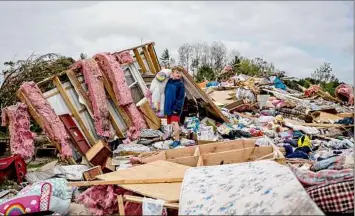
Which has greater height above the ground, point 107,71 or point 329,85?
point 107,71


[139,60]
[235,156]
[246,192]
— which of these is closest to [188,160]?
[235,156]

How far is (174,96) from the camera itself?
848 cm

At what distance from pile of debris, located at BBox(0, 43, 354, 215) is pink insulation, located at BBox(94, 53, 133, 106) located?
0.02 m

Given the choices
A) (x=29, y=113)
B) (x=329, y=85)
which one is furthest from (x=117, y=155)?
(x=329, y=85)

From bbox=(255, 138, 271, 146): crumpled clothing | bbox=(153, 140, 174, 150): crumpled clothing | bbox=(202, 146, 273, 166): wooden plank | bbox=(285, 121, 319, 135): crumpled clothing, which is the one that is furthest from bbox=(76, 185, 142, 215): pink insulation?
bbox=(285, 121, 319, 135): crumpled clothing

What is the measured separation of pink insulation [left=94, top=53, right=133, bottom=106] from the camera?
28.3 feet

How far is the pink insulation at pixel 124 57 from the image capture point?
30.4 ft

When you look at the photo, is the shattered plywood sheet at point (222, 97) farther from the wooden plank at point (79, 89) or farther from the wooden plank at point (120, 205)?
the wooden plank at point (120, 205)

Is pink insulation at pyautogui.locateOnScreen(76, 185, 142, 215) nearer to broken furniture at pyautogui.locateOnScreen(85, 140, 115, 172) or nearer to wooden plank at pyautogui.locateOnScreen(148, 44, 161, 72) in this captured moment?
broken furniture at pyautogui.locateOnScreen(85, 140, 115, 172)

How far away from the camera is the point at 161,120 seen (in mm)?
9102

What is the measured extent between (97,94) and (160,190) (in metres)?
4.35

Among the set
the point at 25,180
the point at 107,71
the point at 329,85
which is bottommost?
the point at 329,85

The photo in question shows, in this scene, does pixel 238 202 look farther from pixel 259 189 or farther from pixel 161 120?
pixel 161 120

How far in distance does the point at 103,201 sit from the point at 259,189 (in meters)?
2.04
